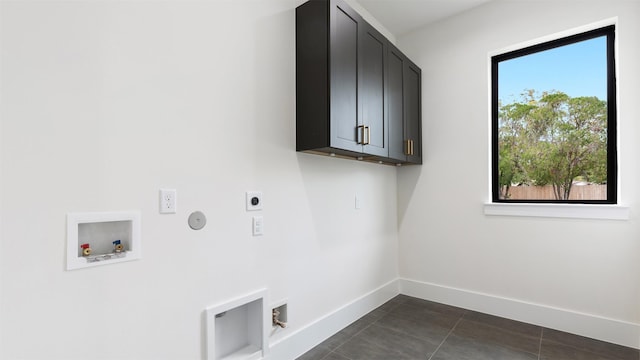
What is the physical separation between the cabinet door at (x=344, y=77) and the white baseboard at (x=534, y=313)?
5.97 feet

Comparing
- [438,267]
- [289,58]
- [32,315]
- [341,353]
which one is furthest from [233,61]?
[438,267]

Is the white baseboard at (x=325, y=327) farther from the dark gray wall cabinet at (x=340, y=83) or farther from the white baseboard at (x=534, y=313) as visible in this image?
the dark gray wall cabinet at (x=340, y=83)

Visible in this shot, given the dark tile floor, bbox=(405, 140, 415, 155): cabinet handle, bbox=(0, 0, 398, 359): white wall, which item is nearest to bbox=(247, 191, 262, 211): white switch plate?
bbox=(0, 0, 398, 359): white wall

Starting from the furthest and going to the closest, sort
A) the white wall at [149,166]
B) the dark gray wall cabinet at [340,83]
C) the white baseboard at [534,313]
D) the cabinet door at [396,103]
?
the cabinet door at [396,103] → the white baseboard at [534,313] → the dark gray wall cabinet at [340,83] → the white wall at [149,166]

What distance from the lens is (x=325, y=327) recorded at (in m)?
2.26

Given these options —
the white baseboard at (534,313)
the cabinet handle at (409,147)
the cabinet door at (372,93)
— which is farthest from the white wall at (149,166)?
the white baseboard at (534,313)

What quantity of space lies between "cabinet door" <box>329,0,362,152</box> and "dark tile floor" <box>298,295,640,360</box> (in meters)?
1.41

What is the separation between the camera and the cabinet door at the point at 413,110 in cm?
285

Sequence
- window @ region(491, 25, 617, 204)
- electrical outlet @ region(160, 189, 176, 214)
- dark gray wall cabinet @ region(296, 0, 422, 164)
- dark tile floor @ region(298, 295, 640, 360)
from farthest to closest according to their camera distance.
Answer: window @ region(491, 25, 617, 204), dark tile floor @ region(298, 295, 640, 360), dark gray wall cabinet @ region(296, 0, 422, 164), electrical outlet @ region(160, 189, 176, 214)

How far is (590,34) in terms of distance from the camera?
2414 millimetres

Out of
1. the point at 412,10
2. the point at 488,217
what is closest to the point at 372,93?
the point at 412,10

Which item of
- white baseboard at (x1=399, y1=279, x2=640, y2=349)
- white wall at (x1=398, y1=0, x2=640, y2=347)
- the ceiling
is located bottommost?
white baseboard at (x1=399, y1=279, x2=640, y2=349)

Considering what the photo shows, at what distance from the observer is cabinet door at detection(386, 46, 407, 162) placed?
2555mm

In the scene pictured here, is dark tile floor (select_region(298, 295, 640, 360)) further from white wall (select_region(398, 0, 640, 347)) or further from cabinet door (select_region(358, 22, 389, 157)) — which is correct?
cabinet door (select_region(358, 22, 389, 157))
